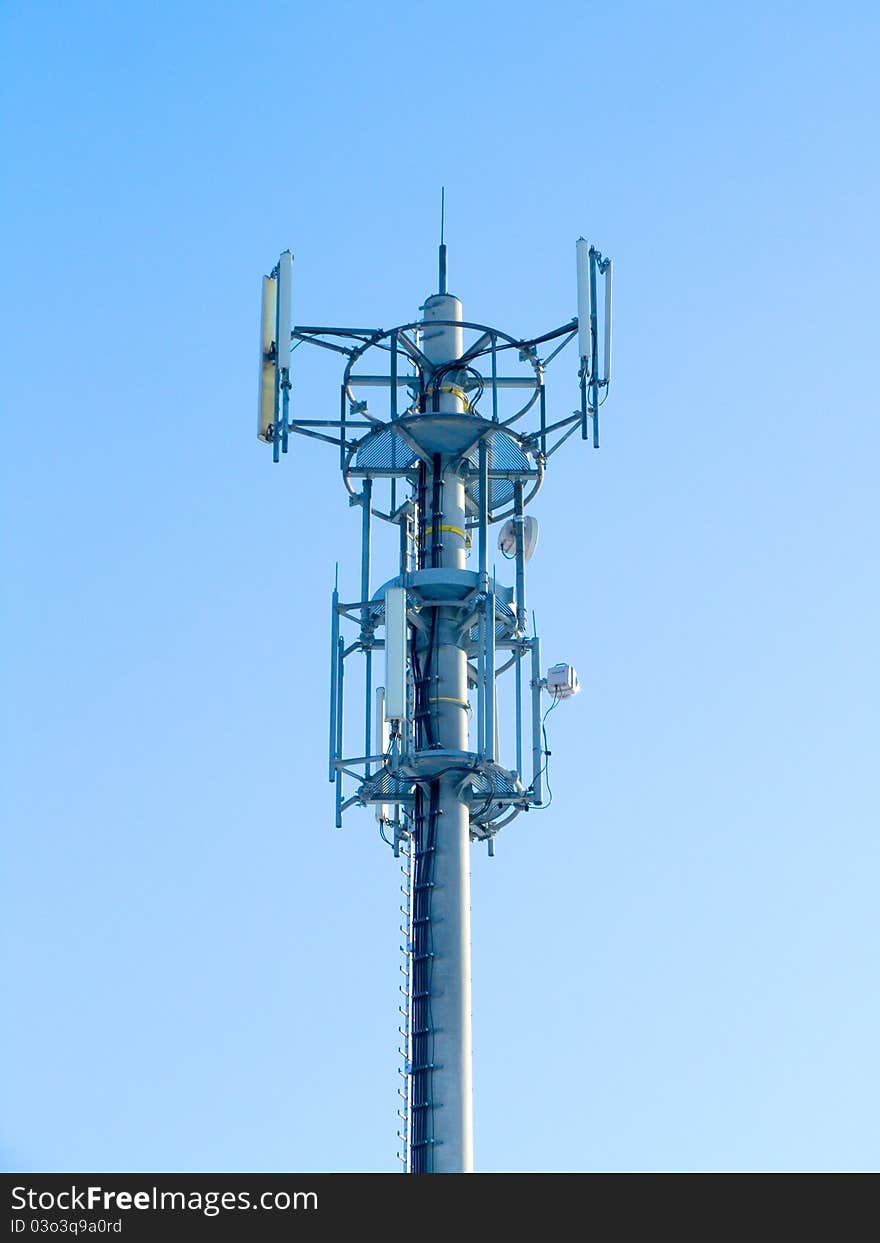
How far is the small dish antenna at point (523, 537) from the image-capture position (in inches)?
1948

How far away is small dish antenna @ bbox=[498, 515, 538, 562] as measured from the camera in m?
49.5

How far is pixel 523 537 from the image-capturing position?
49469mm

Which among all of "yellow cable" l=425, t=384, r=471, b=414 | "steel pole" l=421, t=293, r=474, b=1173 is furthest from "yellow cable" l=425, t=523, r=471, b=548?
"yellow cable" l=425, t=384, r=471, b=414

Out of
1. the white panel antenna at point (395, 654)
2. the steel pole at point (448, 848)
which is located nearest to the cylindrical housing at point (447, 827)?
the steel pole at point (448, 848)

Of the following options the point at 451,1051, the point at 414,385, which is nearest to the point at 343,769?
the point at 451,1051

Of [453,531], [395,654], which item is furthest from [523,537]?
[395,654]

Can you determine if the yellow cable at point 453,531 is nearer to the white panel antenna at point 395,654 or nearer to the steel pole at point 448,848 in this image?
the steel pole at point 448,848

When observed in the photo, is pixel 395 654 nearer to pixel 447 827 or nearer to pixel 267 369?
pixel 447 827

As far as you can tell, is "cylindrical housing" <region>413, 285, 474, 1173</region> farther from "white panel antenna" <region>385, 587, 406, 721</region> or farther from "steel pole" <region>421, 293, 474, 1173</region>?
"white panel antenna" <region>385, 587, 406, 721</region>

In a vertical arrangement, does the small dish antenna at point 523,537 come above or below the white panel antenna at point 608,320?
below

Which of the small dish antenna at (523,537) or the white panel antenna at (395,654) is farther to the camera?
the small dish antenna at (523,537)
